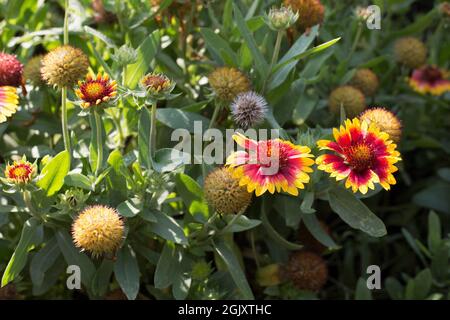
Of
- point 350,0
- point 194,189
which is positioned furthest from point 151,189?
point 350,0

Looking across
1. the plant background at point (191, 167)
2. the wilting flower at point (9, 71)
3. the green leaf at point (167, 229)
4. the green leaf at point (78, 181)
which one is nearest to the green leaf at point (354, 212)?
the plant background at point (191, 167)

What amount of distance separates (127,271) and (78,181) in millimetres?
259

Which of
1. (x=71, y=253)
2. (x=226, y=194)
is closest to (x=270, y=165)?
(x=226, y=194)

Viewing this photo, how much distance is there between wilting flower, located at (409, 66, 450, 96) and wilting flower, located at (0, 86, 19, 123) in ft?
4.38

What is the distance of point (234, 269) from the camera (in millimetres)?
1643

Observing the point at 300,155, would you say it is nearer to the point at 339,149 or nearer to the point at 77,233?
the point at 339,149

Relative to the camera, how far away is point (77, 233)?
1.43 m

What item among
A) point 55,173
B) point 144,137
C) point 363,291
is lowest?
point 363,291

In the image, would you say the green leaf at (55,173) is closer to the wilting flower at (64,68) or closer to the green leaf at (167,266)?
the wilting flower at (64,68)

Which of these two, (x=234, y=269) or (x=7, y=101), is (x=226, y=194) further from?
(x=7, y=101)

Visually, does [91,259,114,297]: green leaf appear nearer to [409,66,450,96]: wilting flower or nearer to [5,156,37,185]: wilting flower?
[5,156,37,185]: wilting flower

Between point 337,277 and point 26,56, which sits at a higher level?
point 26,56

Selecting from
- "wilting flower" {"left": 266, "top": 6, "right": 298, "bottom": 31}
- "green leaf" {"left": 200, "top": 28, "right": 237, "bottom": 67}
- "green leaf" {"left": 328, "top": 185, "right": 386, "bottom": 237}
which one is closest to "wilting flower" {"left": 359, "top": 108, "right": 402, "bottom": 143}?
"green leaf" {"left": 328, "top": 185, "right": 386, "bottom": 237}

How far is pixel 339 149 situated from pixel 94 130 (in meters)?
0.60
